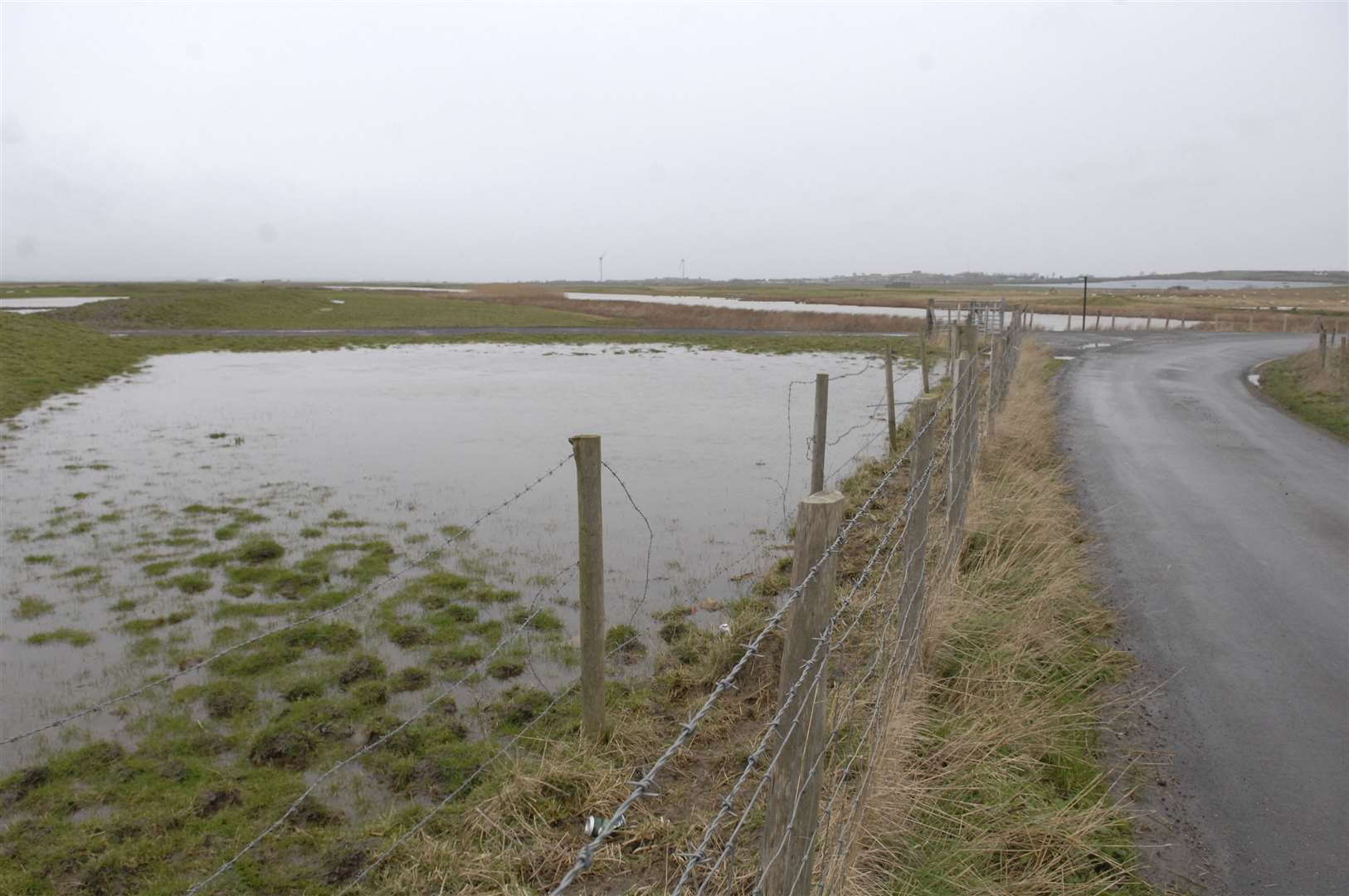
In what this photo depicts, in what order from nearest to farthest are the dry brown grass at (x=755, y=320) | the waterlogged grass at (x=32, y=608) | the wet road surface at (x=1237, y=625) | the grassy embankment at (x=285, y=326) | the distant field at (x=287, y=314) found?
the wet road surface at (x=1237, y=625) < the waterlogged grass at (x=32, y=608) < the grassy embankment at (x=285, y=326) < the distant field at (x=287, y=314) < the dry brown grass at (x=755, y=320)

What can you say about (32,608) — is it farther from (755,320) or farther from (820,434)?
(755,320)

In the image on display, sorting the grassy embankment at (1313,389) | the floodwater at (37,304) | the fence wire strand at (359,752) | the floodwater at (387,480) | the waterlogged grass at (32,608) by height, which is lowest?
the fence wire strand at (359,752)

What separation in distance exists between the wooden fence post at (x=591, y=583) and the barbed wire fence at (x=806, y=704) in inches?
1.2

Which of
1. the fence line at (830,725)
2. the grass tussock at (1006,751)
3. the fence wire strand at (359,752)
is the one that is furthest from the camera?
the fence wire strand at (359,752)

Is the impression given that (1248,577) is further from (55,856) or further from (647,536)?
(55,856)

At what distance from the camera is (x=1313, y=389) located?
1895cm

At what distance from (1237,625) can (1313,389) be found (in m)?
16.4

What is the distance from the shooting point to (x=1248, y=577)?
7.40 m

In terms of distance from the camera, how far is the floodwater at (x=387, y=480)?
822cm

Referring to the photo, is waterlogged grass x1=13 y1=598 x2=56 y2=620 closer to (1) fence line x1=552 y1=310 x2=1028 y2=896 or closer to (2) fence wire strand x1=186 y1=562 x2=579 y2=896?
(2) fence wire strand x1=186 y1=562 x2=579 y2=896

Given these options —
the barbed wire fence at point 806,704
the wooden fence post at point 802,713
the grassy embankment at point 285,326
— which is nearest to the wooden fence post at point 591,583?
the barbed wire fence at point 806,704

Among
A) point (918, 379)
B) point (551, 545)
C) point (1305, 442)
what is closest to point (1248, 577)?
point (551, 545)

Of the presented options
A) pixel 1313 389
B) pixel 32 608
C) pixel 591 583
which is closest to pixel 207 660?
pixel 591 583

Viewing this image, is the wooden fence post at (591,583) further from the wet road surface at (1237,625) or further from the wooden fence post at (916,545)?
the wet road surface at (1237,625)
